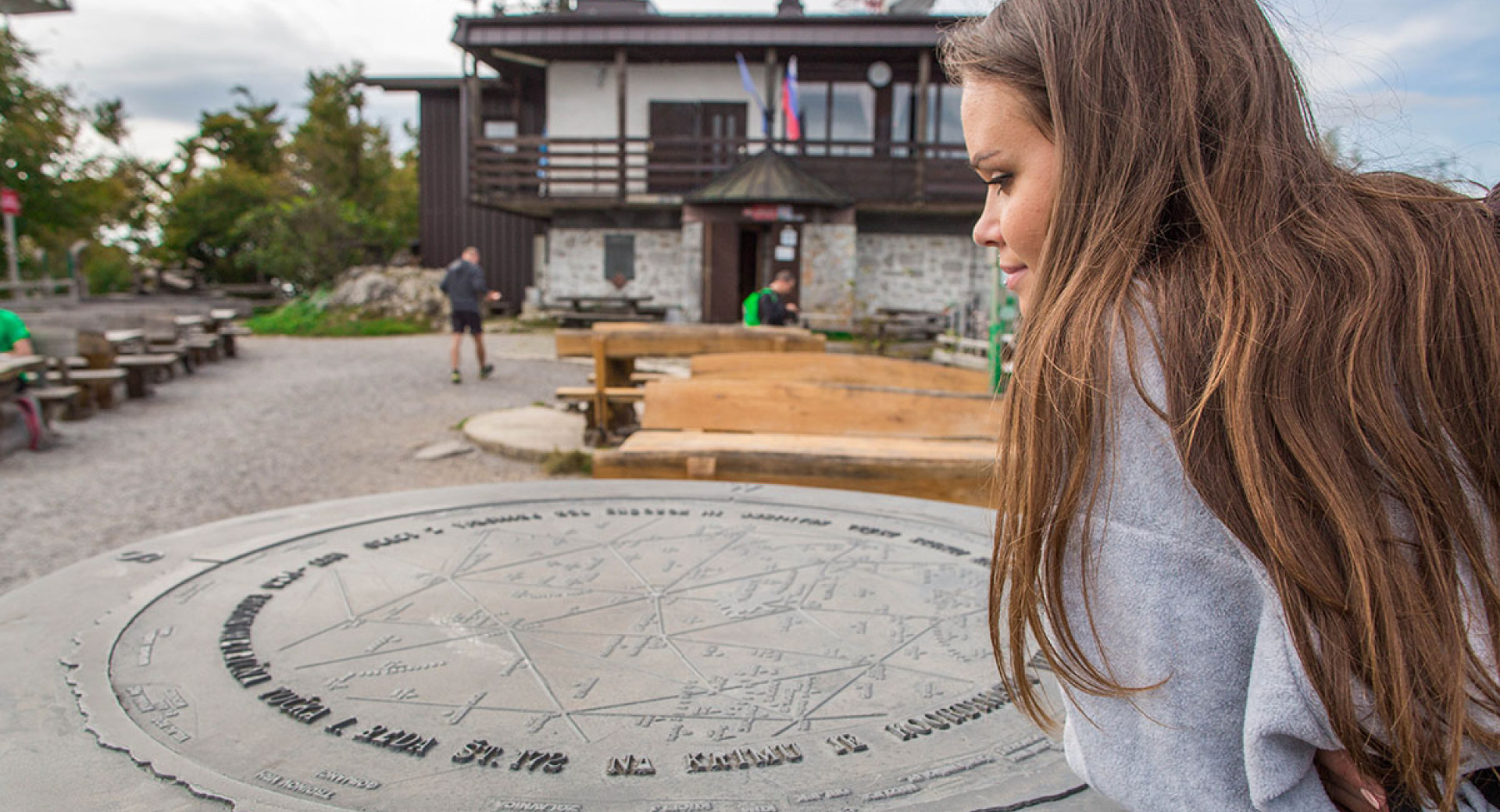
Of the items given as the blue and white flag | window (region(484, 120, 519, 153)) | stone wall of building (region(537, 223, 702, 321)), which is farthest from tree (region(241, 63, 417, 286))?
the blue and white flag

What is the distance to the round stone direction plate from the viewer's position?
1393 mm

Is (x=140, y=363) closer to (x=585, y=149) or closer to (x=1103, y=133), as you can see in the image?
(x=585, y=149)

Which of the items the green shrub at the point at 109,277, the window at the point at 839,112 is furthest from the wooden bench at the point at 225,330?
the green shrub at the point at 109,277

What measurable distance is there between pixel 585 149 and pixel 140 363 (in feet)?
34.9

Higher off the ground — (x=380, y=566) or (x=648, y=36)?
(x=648, y=36)

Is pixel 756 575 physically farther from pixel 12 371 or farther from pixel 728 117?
pixel 728 117

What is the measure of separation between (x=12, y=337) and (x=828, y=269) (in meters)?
12.4

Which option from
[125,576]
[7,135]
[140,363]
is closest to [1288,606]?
[125,576]

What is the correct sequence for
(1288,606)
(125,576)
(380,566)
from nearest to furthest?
(1288,606) < (125,576) < (380,566)

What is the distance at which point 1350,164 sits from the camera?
938mm

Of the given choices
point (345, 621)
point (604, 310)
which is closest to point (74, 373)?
point (345, 621)

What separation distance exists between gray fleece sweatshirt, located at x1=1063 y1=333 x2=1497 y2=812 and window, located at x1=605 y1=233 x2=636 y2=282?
18.6m

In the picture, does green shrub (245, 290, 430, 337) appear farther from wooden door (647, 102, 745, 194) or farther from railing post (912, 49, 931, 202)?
railing post (912, 49, 931, 202)

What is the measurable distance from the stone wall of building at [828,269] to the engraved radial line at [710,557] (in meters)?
15.3
